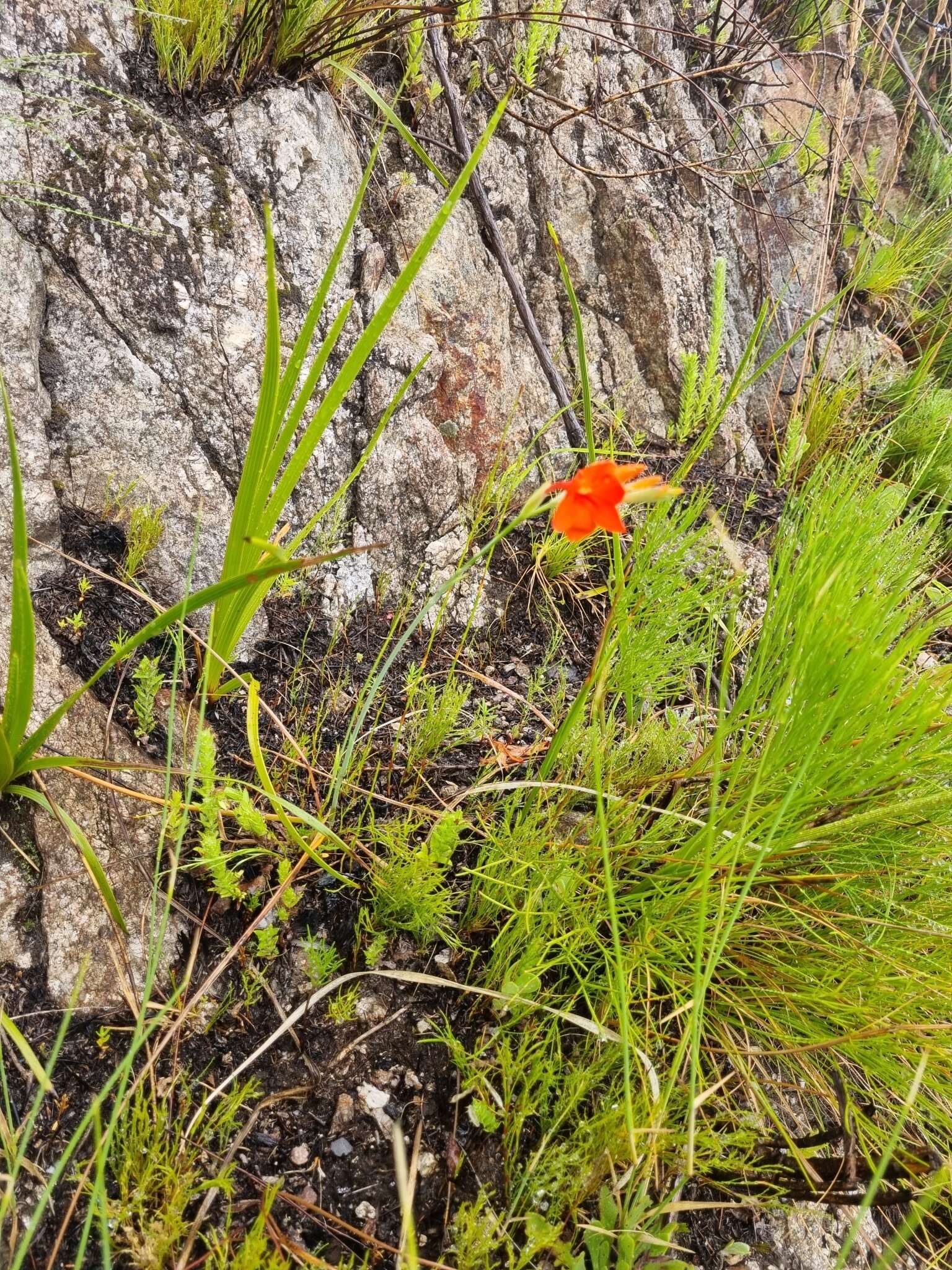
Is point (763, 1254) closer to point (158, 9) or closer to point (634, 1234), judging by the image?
point (634, 1234)

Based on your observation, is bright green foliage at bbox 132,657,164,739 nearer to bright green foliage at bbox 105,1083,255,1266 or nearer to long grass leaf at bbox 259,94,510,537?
long grass leaf at bbox 259,94,510,537

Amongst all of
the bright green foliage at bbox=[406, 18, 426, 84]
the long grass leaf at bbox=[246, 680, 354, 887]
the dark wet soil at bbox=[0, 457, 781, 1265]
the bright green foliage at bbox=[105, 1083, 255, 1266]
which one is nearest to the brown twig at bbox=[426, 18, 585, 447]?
the bright green foliage at bbox=[406, 18, 426, 84]

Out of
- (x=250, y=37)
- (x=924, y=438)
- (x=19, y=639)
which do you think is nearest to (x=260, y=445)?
(x=19, y=639)

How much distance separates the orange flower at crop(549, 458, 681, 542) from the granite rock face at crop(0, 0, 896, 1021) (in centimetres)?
53

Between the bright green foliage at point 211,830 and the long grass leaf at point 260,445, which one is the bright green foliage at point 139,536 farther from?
the bright green foliage at point 211,830

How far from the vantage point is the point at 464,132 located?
2080 millimetres

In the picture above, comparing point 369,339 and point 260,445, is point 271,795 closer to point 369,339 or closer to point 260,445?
point 260,445

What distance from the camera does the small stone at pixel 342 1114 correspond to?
1.06 meters

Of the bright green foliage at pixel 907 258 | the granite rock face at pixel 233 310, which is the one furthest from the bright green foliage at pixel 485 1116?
Answer: the bright green foliage at pixel 907 258

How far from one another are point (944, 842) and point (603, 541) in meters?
1.06

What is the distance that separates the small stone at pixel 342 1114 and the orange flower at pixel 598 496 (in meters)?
0.86

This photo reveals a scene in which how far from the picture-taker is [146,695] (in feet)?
4.06

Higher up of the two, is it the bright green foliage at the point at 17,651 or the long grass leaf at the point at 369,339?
the long grass leaf at the point at 369,339

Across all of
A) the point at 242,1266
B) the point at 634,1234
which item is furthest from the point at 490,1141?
the point at 242,1266
